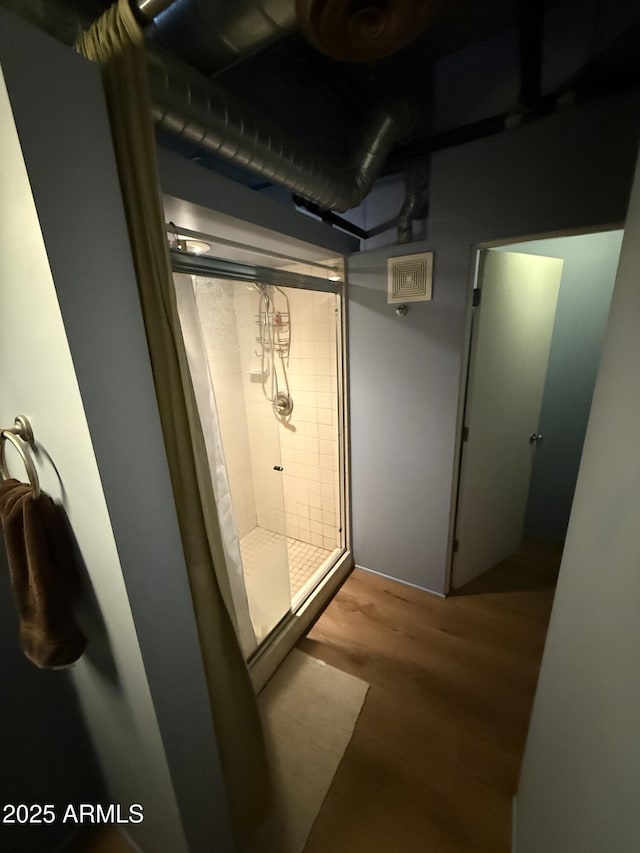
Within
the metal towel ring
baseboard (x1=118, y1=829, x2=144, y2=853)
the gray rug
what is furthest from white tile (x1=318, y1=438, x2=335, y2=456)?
baseboard (x1=118, y1=829, x2=144, y2=853)

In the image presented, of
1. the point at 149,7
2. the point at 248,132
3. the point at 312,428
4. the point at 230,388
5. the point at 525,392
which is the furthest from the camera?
the point at 312,428

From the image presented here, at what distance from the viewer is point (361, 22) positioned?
752 mm

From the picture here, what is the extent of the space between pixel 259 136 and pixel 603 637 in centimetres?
159

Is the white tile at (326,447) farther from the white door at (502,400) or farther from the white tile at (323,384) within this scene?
the white door at (502,400)

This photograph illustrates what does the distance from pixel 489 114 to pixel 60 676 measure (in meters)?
2.78

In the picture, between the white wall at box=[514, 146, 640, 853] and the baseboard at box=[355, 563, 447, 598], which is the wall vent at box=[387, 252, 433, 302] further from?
the baseboard at box=[355, 563, 447, 598]

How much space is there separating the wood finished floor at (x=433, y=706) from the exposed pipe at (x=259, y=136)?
7.31 feet

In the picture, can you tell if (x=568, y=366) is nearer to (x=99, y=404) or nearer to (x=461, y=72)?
(x=461, y=72)

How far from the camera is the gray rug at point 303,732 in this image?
1.13m

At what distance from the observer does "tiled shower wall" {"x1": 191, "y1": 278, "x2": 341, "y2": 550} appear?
2.04 m

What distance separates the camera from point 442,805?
3.82 ft

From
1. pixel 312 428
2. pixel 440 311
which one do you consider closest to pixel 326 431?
pixel 312 428

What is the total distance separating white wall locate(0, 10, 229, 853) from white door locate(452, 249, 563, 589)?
5.16 ft

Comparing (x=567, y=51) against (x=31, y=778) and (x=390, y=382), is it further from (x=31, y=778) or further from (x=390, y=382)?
(x=31, y=778)
